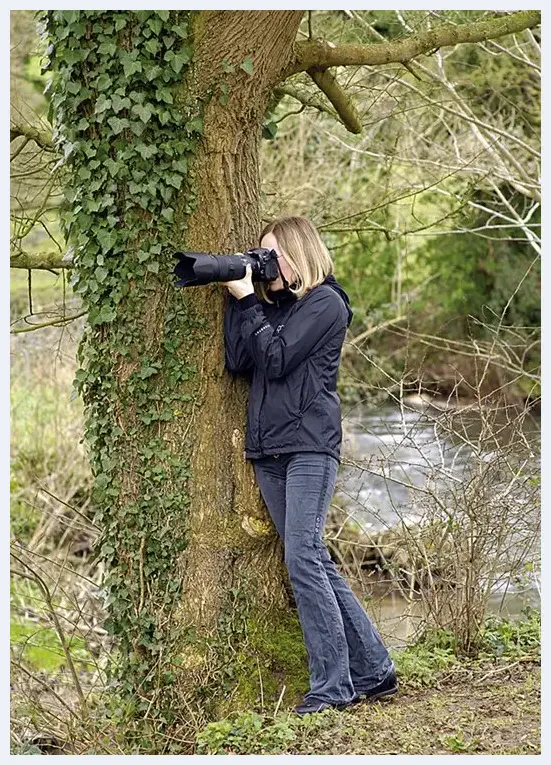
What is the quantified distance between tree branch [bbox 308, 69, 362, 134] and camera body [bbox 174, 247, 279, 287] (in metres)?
1.22

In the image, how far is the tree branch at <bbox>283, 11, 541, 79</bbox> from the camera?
4.91 meters

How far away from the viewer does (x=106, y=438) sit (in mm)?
4578

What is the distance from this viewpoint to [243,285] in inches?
169

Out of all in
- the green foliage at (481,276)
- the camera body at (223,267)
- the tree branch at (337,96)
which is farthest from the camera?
the green foliage at (481,276)

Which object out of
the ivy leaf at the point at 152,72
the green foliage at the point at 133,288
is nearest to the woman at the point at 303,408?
the green foliage at the point at 133,288

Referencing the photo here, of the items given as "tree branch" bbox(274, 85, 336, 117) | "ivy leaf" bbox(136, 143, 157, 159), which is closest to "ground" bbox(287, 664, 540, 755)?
"ivy leaf" bbox(136, 143, 157, 159)

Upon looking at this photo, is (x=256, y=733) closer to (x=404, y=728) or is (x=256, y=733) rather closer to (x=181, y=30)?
(x=404, y=728)

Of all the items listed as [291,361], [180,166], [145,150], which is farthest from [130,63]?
[291,361]

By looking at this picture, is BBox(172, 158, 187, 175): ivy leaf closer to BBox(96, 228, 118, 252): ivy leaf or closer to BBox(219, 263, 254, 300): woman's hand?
BBox(96, 228, 118, 252): ivy leaf

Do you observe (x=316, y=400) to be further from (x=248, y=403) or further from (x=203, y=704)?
(x=203, y=704)

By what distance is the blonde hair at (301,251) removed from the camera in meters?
4.41

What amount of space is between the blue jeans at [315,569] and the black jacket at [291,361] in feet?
0.33

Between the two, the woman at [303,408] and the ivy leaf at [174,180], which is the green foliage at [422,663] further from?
the ivy leaf at [174,180]

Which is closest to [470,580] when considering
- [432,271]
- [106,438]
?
[106,438]
